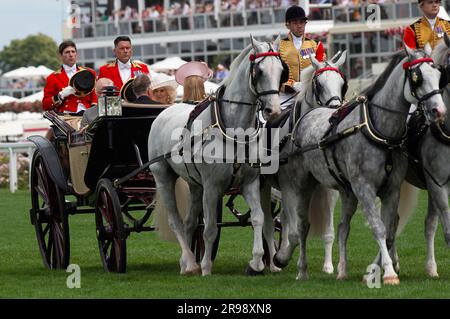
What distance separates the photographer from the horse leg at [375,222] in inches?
401

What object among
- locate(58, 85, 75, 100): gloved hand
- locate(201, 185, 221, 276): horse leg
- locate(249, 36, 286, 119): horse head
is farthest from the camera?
locate(58, 85, 75, 100): gloved hand

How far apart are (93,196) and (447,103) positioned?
4114 mm

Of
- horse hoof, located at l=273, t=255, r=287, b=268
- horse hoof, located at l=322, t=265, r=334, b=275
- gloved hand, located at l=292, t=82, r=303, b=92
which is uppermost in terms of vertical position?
gloved hand, located at l=292, t=82, r=303, b=92

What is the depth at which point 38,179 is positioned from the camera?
536 inches

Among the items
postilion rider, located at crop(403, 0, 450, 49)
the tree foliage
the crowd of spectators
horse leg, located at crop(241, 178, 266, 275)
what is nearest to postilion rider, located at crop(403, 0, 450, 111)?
postilion rider, located at crop(403, 0, 450, 49)

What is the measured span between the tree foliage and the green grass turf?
115 meters

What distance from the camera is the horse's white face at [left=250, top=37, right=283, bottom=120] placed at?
10.5 meters

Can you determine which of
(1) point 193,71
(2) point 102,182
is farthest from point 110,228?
(1) point 193,71

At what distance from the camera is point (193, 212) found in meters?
12.2

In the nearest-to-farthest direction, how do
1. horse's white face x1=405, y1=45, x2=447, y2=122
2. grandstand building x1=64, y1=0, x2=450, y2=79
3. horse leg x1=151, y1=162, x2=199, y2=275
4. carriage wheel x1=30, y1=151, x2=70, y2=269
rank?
horse's white face x1=405, y1=45, x2=447, y2=122 → horse leg x1=151, y1=162, x2=199, y2=275 → carriage wheel x1=30, y1=151, x2=70, y2=269 → grandstand building x1=64, y1=0, x2=450, y2=79

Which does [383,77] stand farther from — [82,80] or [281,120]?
[82,80]

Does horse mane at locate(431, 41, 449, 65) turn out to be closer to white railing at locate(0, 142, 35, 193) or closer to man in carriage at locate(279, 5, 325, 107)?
man in carriage at locate(279, 5, 325, 107)

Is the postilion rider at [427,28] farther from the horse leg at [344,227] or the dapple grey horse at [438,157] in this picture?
the horse leg at [344,227]

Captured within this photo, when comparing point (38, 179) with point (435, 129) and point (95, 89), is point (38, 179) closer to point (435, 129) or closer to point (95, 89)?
point (95, 89)
